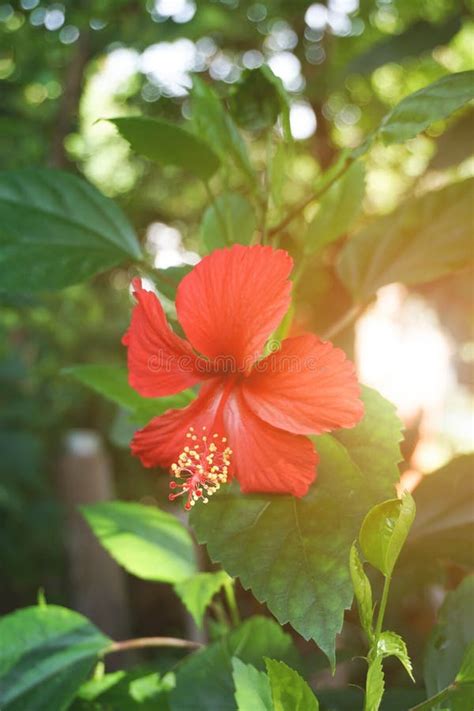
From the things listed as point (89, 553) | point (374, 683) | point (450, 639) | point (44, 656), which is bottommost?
point (89, 553)

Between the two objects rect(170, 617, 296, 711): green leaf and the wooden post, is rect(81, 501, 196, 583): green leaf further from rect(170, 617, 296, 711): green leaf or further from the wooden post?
the wooden post

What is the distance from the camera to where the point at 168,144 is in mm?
585

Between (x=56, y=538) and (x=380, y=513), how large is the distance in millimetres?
2986

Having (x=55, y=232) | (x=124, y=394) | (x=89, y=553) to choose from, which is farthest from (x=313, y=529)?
(x=89, y=553)

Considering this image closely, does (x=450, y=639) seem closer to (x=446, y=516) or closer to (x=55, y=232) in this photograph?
(x=446, y=516)

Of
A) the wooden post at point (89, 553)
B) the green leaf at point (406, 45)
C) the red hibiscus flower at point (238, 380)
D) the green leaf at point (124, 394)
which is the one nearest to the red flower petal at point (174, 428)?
the red hibiscus flower at point (238, 380)

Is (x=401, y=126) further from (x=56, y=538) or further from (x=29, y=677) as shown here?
(x=56, y=538)

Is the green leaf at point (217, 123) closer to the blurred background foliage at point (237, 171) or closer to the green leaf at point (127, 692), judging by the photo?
the blurred background foliage at point (237, 171)

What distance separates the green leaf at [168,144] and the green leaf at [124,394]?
20 cm

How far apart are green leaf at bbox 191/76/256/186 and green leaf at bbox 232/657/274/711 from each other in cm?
38

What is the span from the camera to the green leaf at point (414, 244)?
0.64 metres

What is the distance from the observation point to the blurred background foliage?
945 millimetres

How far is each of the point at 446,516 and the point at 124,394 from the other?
1.08ft

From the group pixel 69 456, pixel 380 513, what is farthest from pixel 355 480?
pixel 69 456
